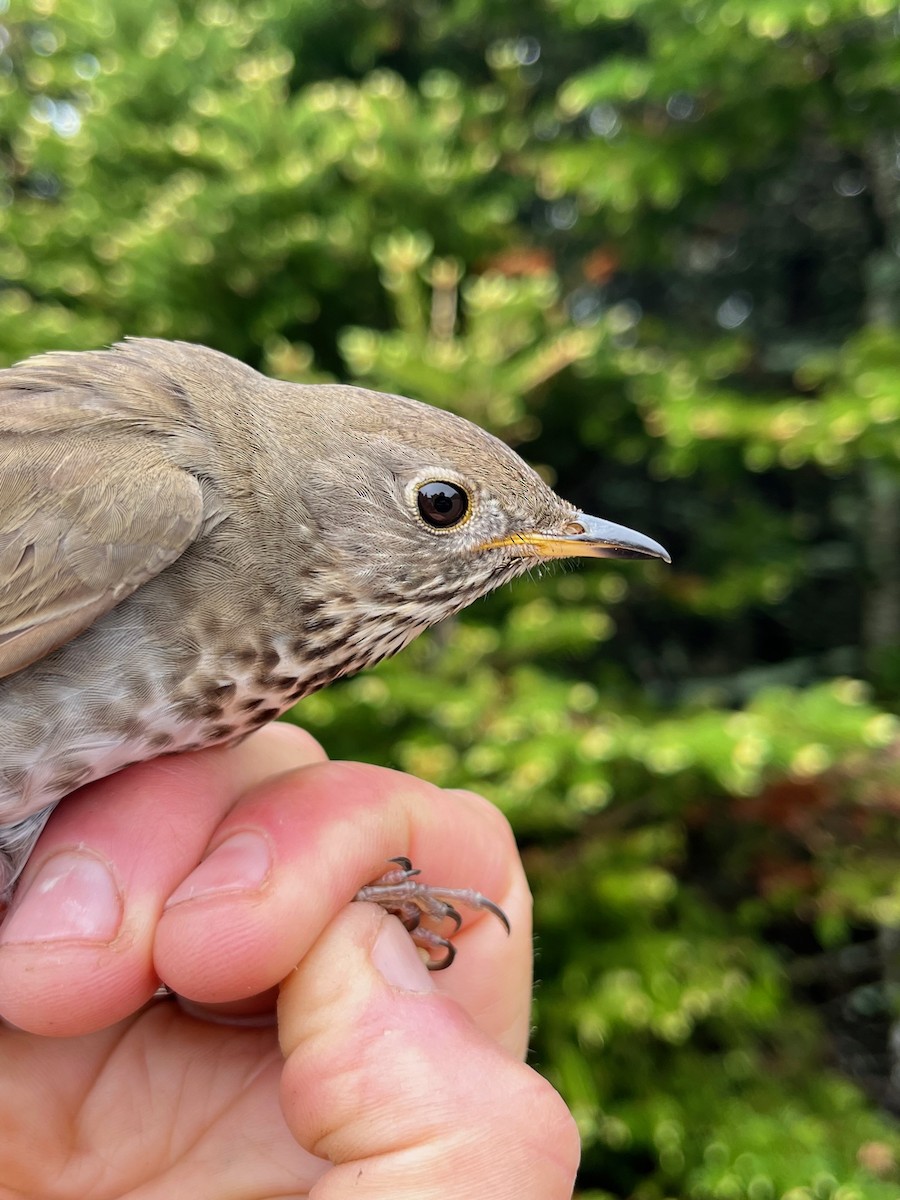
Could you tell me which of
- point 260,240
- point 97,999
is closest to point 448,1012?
point 97,999

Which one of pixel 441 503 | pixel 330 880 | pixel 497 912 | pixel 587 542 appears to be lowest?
pixel 497 912

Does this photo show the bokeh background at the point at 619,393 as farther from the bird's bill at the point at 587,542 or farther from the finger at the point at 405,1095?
the finger at the point at 405,1095

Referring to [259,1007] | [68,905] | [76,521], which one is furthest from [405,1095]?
[76,521]

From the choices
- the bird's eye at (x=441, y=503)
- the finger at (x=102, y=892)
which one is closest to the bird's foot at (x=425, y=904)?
the finger at (x=102, y=892)

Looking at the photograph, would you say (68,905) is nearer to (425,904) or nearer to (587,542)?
(425,904)

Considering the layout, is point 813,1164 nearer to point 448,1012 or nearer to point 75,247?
point 448,1012

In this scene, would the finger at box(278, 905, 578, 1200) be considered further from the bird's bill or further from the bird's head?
the bird's bill

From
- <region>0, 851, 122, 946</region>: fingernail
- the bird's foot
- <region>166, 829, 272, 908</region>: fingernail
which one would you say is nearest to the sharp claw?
the bird's foot
